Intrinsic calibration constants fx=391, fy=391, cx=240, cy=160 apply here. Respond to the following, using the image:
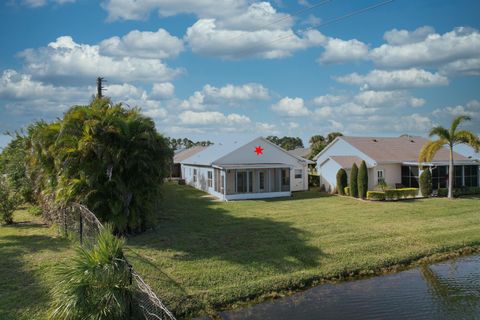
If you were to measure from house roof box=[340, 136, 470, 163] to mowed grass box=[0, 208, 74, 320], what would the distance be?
2358cm

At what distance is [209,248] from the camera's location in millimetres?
14219

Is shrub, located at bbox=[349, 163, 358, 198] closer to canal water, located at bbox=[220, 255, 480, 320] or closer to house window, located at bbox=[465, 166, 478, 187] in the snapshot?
house window, located at bbox=[465, 166, 478, 187]

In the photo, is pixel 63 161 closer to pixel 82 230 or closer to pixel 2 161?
pixel 82 230

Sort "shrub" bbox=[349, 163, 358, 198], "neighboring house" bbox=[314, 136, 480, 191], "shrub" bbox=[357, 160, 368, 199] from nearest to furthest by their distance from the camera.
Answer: "shrub" bbox=[357, 160, 368, 199], "shrub" bbox=[349, 163, 358, 198], "neighboring house" bbox=[314, 136, 480, 191]

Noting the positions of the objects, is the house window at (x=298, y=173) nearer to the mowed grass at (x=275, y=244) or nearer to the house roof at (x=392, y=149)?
the house roof at (x=392, y=149)

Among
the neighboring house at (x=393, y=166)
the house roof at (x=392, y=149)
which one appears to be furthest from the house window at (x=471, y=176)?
the house roof at (x=392, y=149)

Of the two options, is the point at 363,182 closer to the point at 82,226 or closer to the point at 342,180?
the point at 342,180

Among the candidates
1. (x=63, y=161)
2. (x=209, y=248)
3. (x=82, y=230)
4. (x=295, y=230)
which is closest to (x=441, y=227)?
(x=295, y=230)

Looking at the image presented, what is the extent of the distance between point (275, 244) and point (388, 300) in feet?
16.5

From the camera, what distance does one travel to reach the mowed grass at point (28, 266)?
30.3ft

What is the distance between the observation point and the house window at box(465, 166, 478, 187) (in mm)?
30719

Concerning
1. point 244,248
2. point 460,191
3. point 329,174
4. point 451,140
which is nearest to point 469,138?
point 451,140

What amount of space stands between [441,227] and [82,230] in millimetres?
15172

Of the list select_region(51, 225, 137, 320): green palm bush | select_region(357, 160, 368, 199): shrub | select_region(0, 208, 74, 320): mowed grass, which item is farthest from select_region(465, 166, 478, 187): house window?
select_region(51, 225, 137, 320): green palm bush
